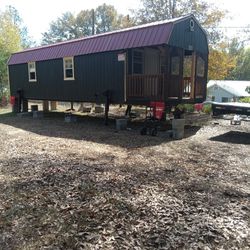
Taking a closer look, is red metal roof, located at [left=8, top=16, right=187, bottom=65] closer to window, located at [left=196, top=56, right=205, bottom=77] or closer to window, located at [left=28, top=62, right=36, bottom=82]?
window, located at [left=28, top=62, right=36, bottom=82]

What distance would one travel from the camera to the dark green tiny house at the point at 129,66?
1004 cm

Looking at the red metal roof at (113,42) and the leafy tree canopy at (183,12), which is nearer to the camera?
the red metal roof at (113,42)

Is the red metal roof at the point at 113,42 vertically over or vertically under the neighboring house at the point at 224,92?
over

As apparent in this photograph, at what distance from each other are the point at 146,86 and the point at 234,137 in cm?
357

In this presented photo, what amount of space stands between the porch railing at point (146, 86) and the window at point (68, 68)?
3874 mm

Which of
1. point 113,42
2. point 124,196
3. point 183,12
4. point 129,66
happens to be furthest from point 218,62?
point 124,196

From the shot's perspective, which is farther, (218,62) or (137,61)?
(218,62)

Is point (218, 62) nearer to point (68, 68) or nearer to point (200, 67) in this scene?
point (200, 67)

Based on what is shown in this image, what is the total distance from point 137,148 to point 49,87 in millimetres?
9314

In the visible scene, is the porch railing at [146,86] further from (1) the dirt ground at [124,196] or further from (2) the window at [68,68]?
(2) the window at [68,68]

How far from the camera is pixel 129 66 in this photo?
39.1ft

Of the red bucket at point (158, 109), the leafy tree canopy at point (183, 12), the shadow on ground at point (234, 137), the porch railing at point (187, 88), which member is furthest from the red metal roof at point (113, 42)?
the leafy tree canopy at point (183, 12)

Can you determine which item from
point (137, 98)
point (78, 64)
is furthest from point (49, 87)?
point (137, 98)

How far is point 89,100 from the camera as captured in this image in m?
13.0
